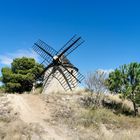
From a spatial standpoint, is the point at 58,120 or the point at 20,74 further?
the point at 20,74

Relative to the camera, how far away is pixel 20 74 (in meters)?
47.9

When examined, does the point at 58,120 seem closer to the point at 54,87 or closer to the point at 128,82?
the point at 128,82

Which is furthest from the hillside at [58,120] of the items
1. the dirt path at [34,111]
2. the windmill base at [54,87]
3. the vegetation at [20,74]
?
the vegetation at [20,74]

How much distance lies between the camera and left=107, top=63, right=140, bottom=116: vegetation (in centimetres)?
3009

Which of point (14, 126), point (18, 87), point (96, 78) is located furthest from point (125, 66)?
point (18, 87)

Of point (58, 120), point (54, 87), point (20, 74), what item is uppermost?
point (20, 74)

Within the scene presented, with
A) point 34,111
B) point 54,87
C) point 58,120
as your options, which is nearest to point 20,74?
point 54,87

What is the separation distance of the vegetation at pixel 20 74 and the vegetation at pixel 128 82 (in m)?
20.3

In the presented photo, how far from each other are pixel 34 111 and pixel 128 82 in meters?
10.2

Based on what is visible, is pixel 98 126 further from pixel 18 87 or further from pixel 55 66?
pixel 18 87

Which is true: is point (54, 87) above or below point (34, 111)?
above

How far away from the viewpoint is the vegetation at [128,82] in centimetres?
3009

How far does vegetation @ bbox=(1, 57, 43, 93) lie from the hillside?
1459 cm

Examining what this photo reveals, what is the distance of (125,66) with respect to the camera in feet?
101
